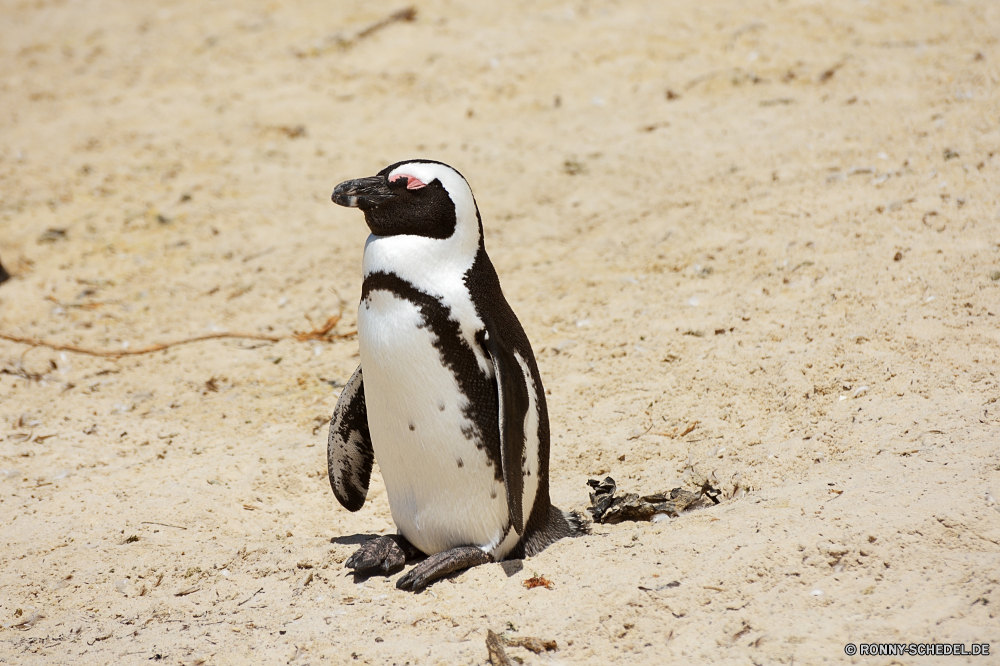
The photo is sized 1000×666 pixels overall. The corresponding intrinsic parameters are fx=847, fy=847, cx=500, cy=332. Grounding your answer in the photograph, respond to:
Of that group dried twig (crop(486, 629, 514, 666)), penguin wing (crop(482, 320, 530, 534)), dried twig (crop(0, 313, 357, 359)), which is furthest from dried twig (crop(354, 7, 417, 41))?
dried twig (crop(486, 629, 514, 666))

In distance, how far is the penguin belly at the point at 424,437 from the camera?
266cm

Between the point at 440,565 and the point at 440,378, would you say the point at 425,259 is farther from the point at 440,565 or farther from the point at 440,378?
the point at 440,565

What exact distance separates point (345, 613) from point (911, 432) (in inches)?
79.1

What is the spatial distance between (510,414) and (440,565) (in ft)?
1.78

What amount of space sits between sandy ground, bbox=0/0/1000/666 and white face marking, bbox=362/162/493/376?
2.76ft

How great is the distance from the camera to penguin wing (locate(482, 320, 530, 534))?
265cm

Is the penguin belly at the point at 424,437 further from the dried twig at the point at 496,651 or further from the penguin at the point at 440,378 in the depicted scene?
the dried twig at the point at 496,651

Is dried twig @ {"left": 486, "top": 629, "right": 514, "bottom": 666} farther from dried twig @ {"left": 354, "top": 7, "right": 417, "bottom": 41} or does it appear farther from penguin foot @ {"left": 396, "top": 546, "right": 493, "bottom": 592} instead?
dried twig @ {"left": 354, "top": 7, "right": 417, "bottom": 41}

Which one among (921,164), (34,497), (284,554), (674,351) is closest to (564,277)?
(674,351)

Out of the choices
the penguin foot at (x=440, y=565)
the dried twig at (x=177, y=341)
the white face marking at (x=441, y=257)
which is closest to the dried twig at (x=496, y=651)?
the penguin foot at (x=440, y=565)

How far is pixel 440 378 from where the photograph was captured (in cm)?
268

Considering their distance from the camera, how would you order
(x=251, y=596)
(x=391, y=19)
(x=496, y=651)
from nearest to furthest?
1. (x=496, y=651)
2. (x=251, y=596)
3. (x=391, y=19)

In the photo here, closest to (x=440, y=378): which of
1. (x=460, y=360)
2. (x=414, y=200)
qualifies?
(x=460, y=360)

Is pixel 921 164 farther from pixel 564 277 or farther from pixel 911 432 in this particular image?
pixel 911 432
